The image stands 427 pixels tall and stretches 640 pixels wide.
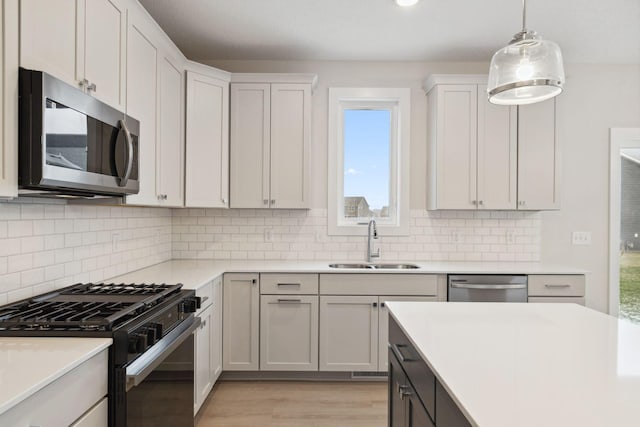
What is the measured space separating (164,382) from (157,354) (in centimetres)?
20

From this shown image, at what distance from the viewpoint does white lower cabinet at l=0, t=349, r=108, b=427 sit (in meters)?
1.02

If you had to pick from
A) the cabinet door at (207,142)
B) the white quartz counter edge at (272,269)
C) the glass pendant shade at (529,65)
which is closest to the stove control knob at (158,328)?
the white quartz counter edge at (272,269)

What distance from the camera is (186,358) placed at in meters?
2.01

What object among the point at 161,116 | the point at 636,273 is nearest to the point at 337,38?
the point at 161,116

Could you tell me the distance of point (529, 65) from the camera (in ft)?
4.84

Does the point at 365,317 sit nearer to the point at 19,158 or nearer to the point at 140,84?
the point at 140,84

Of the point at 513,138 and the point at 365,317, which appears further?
the point at 513,138

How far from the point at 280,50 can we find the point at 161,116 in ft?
4.27

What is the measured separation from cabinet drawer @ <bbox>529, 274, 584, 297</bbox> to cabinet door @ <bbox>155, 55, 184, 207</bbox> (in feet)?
9.04

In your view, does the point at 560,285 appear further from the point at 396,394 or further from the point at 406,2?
the point at 406,2

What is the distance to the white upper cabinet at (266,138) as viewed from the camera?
133 inches

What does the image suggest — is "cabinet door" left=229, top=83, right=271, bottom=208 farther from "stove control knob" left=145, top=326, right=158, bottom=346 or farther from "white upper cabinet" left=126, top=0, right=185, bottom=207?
"stove control knob" left=145, top=326, right=158, bottom=346

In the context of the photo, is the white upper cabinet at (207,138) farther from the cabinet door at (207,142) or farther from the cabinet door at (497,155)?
the cabinet door at (497,155)

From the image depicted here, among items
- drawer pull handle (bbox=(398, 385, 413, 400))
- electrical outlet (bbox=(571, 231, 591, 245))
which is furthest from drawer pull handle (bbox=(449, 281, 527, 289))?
drawer pull handle (bbox=(398, 385, 413, 400))
